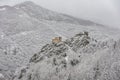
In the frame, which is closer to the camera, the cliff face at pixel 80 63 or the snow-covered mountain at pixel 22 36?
the cliff face at pixel 80 63

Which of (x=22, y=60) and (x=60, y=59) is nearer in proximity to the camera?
(x=60, y=59)

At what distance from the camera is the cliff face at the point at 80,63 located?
31734 millimetres

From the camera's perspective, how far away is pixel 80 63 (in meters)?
36.9

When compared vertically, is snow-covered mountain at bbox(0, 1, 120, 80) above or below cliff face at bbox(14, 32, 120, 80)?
below

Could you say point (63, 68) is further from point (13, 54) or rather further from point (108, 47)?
point (13, 54)

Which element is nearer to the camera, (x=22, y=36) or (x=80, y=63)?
(x=80, y=63)

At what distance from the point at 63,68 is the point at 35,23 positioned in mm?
154110

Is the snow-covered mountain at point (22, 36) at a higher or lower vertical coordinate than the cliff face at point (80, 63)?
lower

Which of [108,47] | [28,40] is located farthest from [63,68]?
[28,40]

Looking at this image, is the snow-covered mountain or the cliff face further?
the snow-covered mountain

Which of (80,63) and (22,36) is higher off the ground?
(80,63)

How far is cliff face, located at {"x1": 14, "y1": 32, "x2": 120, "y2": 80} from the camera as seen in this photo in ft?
104

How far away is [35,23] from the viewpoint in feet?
627

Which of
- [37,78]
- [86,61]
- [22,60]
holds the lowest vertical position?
[22,60]
